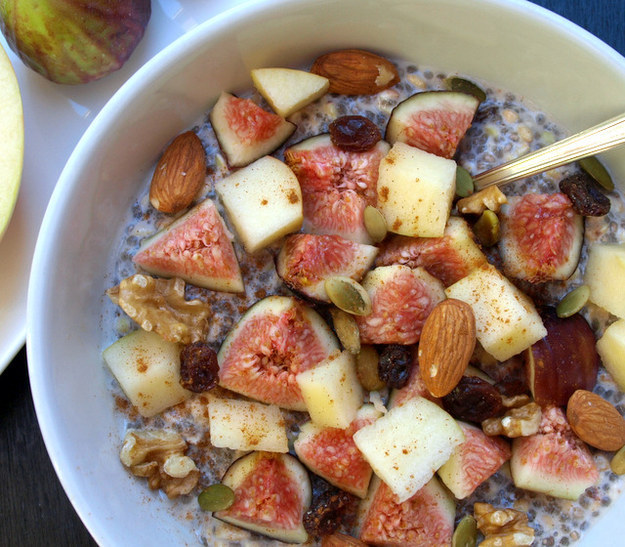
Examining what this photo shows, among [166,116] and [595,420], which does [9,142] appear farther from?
[595,420]

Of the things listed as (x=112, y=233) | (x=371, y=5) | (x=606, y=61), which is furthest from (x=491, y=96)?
(x=112, y=233)

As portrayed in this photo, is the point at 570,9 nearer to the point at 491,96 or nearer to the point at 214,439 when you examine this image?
the point at 491,96

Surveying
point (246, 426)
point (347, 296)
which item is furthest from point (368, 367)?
point (246, 426)

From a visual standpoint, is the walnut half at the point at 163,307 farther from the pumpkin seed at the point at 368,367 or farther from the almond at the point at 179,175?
the pumpkin seed at the point at 368,367

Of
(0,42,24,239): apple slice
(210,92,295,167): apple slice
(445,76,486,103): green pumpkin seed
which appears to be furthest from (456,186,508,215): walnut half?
(0,42,24,239): apple slice

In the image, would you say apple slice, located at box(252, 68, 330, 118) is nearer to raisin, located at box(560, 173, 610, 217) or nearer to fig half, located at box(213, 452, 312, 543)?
raisin, located at box(560, 173, 610, 217)

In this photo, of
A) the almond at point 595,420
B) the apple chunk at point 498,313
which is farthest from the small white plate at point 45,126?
the almond at point 595,420

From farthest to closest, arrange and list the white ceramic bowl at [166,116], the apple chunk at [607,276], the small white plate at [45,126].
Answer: the small white plate at [45,126] < the apple chunk at [607,276] < the white ceramic bowl at [166,116]
